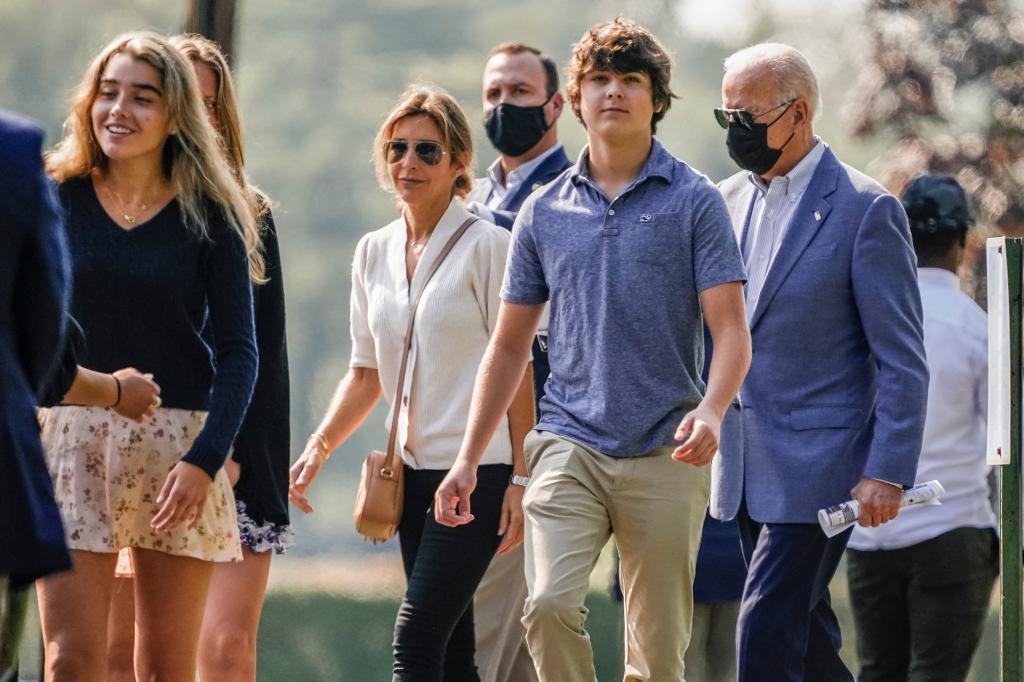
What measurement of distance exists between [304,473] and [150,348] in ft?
4.40

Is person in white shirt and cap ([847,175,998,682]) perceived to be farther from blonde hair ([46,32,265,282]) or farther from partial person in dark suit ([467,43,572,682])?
blonde hair ([46,32,265,282])

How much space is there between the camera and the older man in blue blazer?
5.03 meters

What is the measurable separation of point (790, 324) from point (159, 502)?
6.19ft

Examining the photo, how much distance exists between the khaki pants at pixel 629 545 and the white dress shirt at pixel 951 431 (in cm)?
149

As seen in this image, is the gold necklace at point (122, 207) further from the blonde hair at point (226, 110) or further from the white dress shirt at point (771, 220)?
the white dress shirt at point (771, 220)

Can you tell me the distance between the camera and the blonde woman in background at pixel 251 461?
5.34 metres

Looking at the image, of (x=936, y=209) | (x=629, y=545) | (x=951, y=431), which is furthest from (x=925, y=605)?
(x=629, y=545)

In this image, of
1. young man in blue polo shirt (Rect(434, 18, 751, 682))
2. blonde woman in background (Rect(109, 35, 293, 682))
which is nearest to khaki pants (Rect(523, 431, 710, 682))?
young man in blue polo shirt (Rect(434, 18, 751, 682))

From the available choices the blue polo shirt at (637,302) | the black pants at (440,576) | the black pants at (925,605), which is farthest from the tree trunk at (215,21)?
the black pants at (925,605)

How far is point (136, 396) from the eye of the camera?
4297 millimetres

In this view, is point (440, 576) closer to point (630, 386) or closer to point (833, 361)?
point (630, 386)

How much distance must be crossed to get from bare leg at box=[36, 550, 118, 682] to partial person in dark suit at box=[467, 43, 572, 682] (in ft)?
6.44

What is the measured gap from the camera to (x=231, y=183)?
15.4ft

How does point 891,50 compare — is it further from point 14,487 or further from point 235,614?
point 14,487
